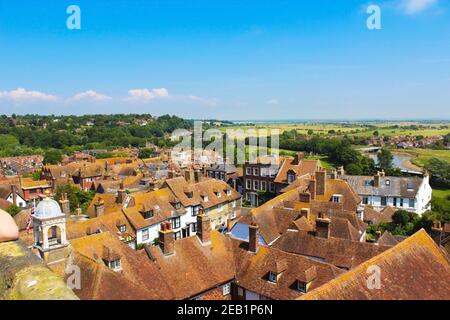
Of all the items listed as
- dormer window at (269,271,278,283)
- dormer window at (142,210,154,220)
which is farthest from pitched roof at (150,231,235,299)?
dormer window at (142,210,154,220)

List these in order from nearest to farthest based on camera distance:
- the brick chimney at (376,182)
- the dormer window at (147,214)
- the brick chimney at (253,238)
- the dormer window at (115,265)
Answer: the dormer window at (115,265) → the brick chimney at (253,238) → the dormer window at (147,214) → the brick chimney at (376,182)

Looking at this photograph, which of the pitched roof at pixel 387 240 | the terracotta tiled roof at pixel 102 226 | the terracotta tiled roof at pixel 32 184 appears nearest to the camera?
the terracotta tiled roof at pixel 102 226

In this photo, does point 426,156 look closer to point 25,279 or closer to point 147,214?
point 147,214

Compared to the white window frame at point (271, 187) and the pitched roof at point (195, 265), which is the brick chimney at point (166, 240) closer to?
the pitched roof at point (195, 265)

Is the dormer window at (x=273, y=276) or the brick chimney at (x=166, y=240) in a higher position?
the brick chimney at (x=166, y=240)

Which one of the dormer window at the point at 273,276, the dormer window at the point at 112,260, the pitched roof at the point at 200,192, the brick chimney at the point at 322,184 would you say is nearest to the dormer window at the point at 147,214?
the pitched roof at the point at 200,192

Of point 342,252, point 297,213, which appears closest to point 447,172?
point 297,213

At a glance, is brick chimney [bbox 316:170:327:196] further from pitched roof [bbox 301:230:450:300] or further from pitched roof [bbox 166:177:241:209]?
pitched roof [bbox 301:230:450:300]

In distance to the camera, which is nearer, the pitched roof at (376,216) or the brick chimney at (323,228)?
the brick chimney at (323,228)

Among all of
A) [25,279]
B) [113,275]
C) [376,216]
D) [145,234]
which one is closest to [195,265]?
[113,275]

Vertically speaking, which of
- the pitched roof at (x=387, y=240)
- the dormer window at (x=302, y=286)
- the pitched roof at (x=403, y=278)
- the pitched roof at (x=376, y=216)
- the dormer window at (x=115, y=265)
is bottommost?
the pitched roof at (x=376, y=216)
